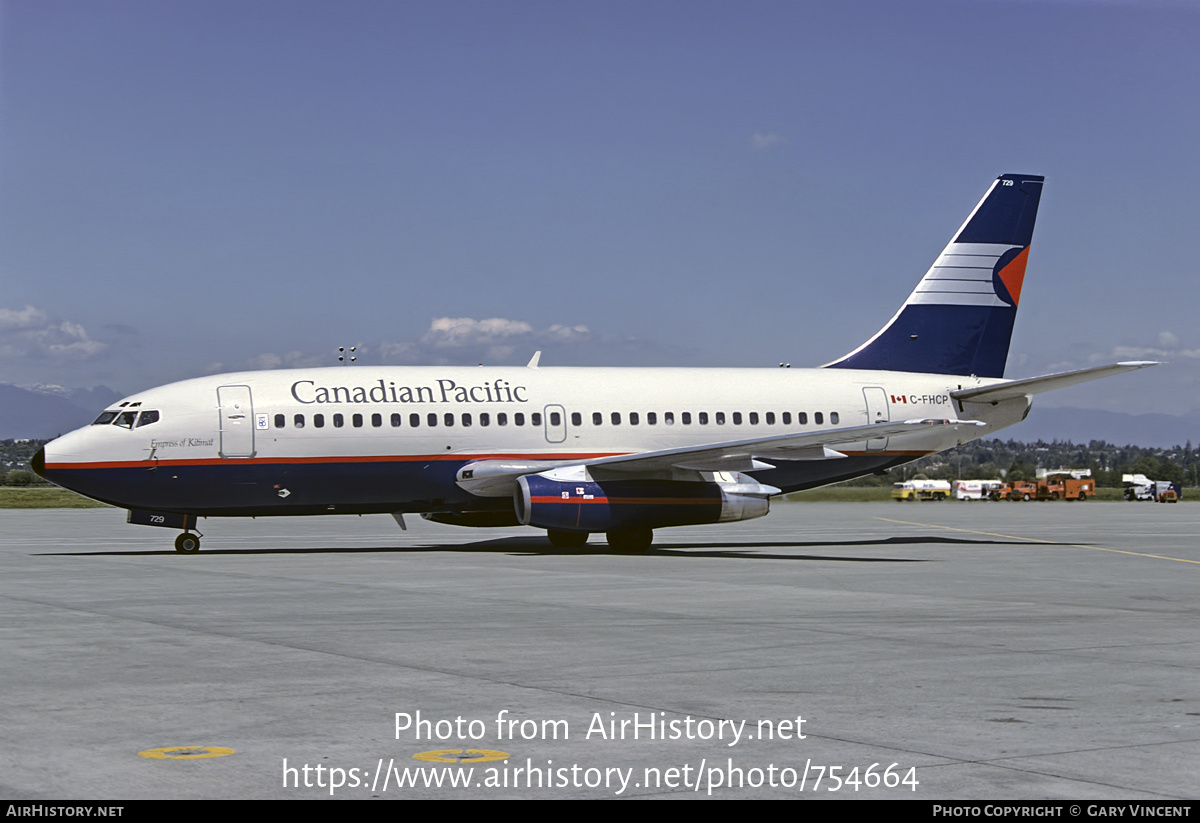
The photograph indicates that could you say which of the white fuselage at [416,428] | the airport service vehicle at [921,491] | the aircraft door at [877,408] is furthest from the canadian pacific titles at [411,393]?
the airport service vehicle at [921,491]

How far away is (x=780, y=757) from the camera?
7.57 meters

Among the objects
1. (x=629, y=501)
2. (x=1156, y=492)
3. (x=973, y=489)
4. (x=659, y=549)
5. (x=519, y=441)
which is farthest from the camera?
(x=973, y=489)

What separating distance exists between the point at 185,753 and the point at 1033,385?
28569 mm

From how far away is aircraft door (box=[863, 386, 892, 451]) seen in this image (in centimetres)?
3356

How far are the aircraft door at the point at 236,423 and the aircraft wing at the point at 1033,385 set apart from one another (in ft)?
59.4

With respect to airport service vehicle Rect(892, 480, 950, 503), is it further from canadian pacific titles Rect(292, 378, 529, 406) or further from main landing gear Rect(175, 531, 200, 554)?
main landing gear Rect(175, 531, 200, 554)

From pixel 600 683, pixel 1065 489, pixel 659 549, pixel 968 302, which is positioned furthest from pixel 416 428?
pixel 1065 489

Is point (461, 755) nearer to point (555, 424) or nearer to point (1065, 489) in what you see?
point (555, 424)

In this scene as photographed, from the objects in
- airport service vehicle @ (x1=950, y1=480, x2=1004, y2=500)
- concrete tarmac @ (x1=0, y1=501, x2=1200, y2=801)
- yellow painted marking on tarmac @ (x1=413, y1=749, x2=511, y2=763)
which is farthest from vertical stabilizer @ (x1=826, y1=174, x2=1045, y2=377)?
airport service vehicle @ (x1=950, y1=480, x2=1004, y2=500)

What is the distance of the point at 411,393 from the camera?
30.1 metres

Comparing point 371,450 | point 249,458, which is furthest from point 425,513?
point 249,458

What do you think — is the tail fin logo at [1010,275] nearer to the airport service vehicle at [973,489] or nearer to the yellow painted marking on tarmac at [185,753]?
the yellow painted marking on tarmac at [185,753]

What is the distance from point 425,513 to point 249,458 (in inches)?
180
